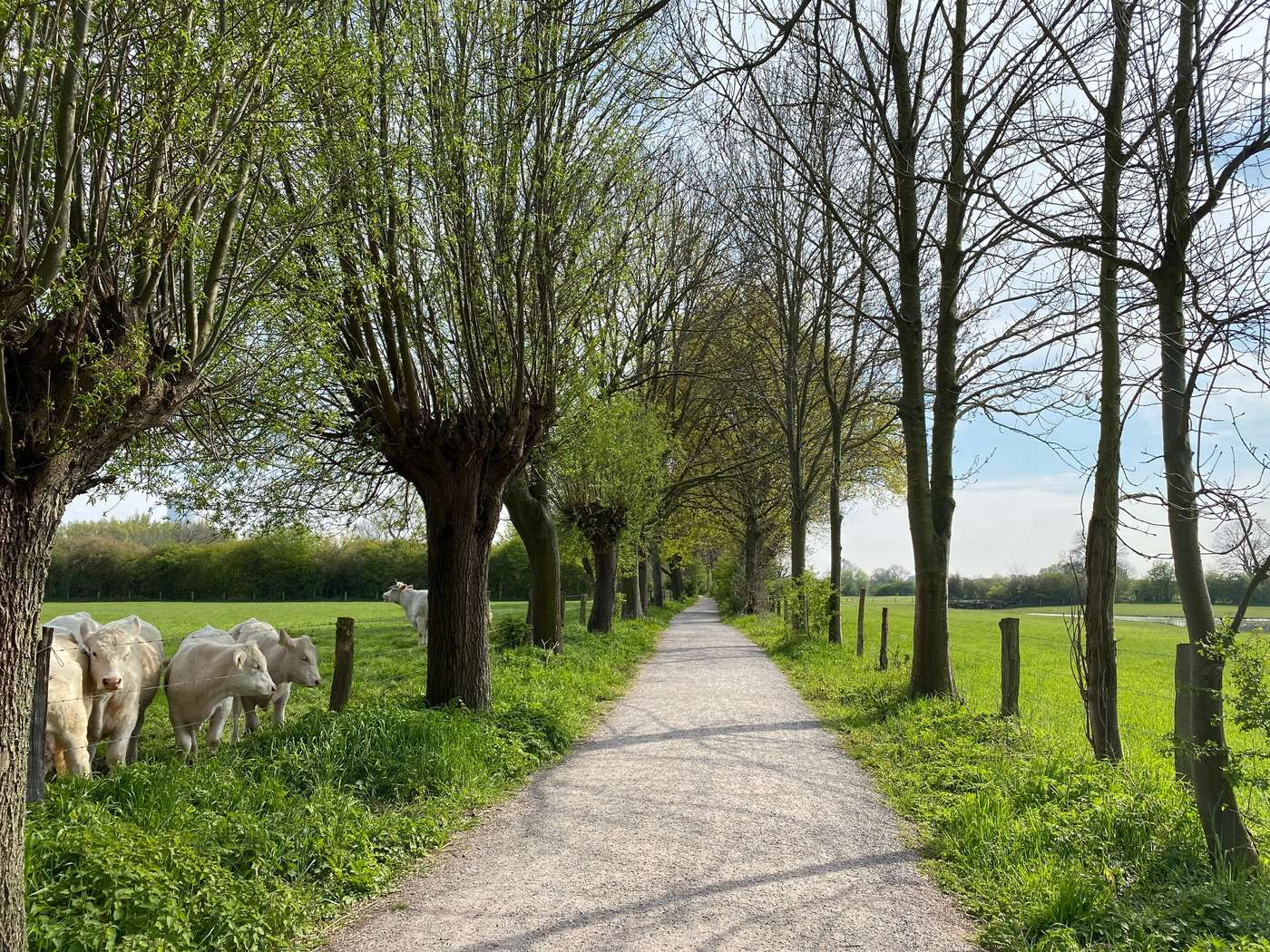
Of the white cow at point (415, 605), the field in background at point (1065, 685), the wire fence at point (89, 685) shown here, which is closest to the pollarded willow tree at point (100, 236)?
the wire fence at point (89, 685)

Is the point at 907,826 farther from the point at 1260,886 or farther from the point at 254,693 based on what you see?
the point at 254,693

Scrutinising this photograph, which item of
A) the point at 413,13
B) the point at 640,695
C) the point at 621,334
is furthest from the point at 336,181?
the point at 621,334

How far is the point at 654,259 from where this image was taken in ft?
65.7

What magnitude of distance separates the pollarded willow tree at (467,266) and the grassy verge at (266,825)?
6.33 feet

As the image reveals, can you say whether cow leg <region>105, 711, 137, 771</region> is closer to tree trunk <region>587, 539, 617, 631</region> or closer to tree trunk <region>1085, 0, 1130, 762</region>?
tree trunk <region>1085, 0, 1130, 762</region>

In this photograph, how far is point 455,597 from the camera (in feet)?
31.1

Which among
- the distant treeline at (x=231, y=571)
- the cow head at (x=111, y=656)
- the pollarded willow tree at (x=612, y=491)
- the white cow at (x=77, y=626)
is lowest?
the distant treeline at (x=231, y=571)

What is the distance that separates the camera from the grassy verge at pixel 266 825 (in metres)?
3.78

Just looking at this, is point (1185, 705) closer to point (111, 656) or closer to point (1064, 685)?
point (111, 656)

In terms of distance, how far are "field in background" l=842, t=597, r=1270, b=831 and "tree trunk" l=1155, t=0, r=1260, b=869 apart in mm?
252

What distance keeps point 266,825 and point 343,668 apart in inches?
159

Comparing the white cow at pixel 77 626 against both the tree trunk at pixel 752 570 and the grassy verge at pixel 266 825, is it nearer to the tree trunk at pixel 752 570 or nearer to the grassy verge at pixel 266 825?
the grassy verge at pixel 266 825

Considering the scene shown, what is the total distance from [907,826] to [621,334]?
1465 centimetres

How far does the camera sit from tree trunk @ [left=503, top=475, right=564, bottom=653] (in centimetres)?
1582
